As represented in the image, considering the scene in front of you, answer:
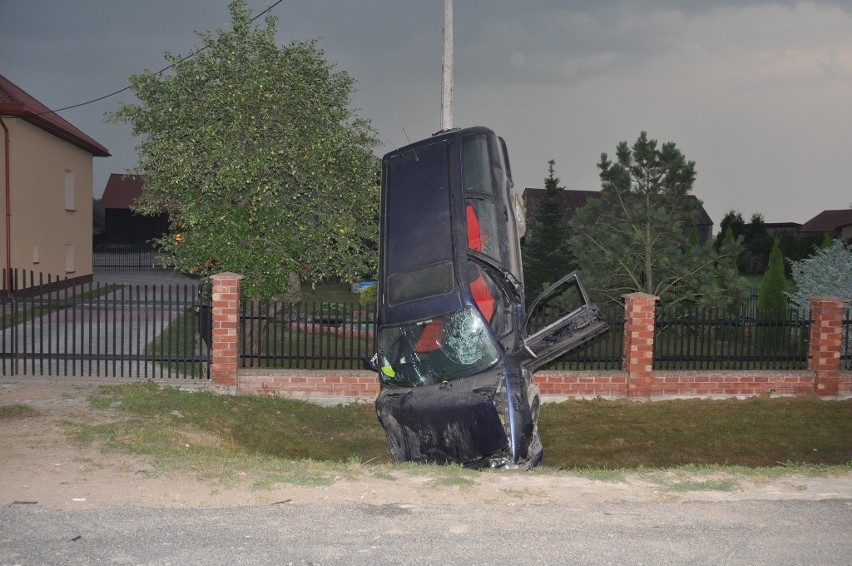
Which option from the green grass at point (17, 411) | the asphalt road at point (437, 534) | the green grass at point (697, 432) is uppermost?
the green grass at point (17, 411)

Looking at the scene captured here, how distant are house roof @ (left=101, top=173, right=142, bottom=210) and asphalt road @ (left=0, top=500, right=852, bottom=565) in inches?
1882

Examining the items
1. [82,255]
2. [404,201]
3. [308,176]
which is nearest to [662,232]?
[308,176]

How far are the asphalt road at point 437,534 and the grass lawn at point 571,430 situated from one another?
2.05 metres

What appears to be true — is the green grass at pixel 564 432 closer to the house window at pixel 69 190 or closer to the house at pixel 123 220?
the house window at pixel 69 190

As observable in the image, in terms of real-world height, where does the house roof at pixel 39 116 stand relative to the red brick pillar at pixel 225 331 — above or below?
above

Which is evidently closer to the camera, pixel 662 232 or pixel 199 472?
pixel 199 472

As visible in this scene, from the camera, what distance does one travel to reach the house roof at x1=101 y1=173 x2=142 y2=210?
2007 inches

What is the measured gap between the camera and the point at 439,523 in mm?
5938

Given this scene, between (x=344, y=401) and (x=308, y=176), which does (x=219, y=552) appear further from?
(x=308, y=176)

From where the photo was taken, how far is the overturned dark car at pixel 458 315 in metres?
7.83

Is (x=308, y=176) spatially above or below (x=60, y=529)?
above

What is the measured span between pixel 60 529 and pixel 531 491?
3551 mm

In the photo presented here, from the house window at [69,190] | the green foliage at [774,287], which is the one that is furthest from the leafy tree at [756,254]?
the house window at [69,190]

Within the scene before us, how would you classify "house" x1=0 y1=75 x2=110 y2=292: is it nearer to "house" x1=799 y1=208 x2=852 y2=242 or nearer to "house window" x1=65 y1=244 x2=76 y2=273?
"house window" x1=65 y1=244 x2=76 y2=273
